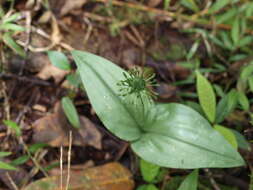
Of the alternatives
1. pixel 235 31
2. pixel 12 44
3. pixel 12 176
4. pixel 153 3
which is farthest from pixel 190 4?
pixel 12 176

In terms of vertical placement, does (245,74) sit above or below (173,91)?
above

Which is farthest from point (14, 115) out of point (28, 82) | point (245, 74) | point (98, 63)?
point (245, 74)

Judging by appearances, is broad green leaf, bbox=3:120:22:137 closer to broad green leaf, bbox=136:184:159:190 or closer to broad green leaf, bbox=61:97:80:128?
broad green leaf, bbox=61:97:80:128

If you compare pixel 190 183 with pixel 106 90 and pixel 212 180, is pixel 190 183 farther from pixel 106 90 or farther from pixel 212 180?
pixel 106 90

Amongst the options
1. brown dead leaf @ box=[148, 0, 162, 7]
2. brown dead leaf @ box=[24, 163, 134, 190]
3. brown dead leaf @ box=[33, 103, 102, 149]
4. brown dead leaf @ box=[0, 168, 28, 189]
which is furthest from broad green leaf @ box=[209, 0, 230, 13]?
brown dead leaf @ box=[0, 168, 28, 189]

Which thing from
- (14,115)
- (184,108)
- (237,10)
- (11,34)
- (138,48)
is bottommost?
(14,115)

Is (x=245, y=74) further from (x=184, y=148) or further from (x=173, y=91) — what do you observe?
(x=184, y=148)
